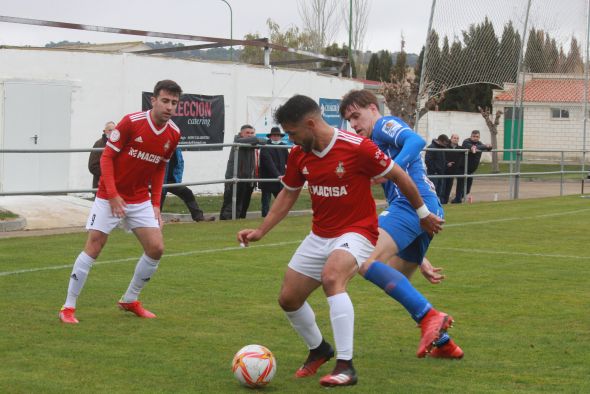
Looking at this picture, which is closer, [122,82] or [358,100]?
[358,100]

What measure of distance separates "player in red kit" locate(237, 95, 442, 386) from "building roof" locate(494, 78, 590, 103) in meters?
31.6

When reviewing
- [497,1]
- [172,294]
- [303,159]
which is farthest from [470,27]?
[303,159]

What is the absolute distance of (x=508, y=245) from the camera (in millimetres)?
14641

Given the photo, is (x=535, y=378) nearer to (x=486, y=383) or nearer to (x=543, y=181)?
(x=486, y=383)

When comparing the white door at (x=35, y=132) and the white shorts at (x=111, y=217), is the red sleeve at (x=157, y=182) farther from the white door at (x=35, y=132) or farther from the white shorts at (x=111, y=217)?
the white door at (x=35, y=132)

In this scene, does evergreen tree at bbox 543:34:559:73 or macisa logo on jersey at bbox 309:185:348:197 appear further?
evergreen tree at bbox 543:34:559:73

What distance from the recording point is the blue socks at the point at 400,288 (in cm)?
669

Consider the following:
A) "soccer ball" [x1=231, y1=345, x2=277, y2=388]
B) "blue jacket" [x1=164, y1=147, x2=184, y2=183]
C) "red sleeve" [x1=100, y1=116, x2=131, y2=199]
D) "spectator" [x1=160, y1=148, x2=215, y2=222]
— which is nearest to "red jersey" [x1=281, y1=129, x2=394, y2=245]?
"soccer ball" [x1=231, y1=345, x2=277, y2=388]

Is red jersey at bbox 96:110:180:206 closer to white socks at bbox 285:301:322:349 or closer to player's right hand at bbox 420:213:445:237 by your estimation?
white socks at bbox 285:301:322:349

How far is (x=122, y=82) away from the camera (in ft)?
80.1

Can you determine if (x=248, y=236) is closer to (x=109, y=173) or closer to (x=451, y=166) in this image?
(x=109, y=173)

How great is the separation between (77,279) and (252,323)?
1.48 metres

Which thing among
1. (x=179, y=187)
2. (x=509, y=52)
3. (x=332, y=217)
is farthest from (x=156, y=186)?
(x=509, y=52)

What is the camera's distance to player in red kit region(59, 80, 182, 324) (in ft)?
27.1
